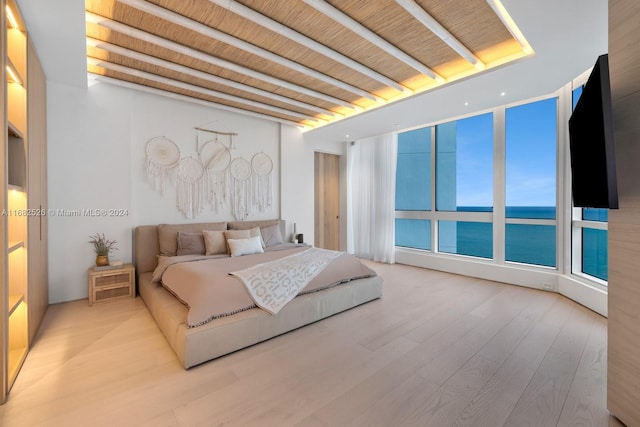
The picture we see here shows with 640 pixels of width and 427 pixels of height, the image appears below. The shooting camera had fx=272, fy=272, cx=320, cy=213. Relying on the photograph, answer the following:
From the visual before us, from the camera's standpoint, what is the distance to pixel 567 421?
153cm

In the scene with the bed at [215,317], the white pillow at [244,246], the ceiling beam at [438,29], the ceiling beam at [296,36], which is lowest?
the bed at [215,317]

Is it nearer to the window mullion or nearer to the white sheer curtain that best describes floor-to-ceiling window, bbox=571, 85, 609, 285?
the window mullion

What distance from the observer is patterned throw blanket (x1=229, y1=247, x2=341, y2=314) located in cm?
248

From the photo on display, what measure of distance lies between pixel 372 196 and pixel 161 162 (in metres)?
3.93

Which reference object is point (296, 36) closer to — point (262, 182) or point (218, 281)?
point (218, 281)

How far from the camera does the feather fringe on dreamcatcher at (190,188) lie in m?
4.09

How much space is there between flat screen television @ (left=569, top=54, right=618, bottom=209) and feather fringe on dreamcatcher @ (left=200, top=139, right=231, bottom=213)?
422 cm

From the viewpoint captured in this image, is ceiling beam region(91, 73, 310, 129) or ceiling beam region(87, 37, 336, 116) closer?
ceiling beam region(87, 37, 336, 116)

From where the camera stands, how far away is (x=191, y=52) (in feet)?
8.98

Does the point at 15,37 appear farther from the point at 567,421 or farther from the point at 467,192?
the point at 467,192

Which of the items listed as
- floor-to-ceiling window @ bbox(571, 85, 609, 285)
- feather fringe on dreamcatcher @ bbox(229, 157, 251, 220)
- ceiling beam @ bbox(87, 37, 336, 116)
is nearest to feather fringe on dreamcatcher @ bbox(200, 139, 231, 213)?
feather fringe on dreamcatcher @ bbox(229, 157, 251, 220)

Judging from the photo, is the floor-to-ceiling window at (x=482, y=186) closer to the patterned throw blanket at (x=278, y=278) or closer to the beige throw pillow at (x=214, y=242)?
the patterned throw blanket at (x=278, y=278)

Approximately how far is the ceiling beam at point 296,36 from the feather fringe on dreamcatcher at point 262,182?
95.0 inches

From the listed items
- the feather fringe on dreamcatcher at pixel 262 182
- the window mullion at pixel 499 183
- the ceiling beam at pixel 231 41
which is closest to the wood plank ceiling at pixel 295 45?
the ceiling beam at pixel 231 41
